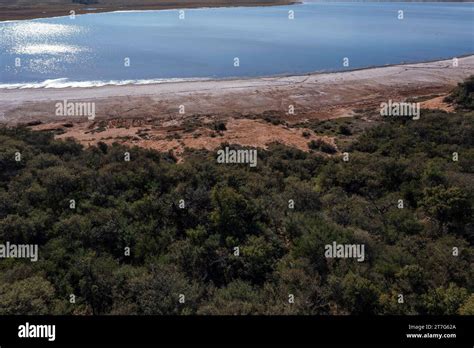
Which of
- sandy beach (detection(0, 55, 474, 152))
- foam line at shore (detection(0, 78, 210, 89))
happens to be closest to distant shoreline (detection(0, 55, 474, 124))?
sandy beach (detection(0, 55, 474, 152))

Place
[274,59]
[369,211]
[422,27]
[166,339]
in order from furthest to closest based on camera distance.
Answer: [422,27], [274,59], [369,211], [166,339]

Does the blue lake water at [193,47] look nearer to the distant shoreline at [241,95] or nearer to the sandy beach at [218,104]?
the distant shoreline at [241,95]

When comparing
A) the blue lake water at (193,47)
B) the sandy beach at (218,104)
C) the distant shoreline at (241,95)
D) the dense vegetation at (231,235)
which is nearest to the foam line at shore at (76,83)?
the blue lake water at (193,47)

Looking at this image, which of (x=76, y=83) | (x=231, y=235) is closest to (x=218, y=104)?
(x=76, y=83)

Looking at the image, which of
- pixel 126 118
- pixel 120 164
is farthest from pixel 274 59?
pixel 120 164

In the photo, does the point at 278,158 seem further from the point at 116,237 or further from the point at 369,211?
the point at 116,237

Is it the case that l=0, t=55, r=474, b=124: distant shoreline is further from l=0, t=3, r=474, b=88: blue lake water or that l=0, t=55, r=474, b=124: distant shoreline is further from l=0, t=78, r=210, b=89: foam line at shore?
l=0, t=3, r=474, b=88: blue lake water
